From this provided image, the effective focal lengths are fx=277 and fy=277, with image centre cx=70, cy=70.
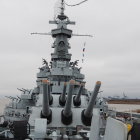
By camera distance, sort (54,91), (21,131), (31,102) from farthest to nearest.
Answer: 1. (31,102)
2. (54,91)
3. (21,131)

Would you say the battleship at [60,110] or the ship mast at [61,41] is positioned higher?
the ship mast at [61,41]

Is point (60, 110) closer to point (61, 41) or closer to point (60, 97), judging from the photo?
point (60, 97)

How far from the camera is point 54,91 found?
11.7m

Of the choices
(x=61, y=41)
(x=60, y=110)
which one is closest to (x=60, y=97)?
(x=60, y=110)

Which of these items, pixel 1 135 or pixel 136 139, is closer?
pixel 136 139

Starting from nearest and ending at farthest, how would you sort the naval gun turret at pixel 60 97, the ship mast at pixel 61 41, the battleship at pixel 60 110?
the battleship at pixel 60 110
the naval gun turret at pixel 60 97
the ship mast at pixel 61 41

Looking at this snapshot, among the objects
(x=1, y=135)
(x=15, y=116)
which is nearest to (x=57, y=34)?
(x=15, y=116)

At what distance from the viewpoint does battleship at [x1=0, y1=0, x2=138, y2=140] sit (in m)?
5.43

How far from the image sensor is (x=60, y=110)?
804 cm

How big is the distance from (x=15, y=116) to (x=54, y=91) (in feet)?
7.37

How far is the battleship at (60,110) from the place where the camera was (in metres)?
5.43

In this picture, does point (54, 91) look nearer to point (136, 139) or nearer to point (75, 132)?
point (75, 132)

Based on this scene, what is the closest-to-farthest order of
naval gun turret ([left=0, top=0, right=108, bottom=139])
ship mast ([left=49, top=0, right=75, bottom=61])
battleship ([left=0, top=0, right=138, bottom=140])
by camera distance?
battleship ([left=0, top=0, right=138, bottom=140]) → naval gun turret ([left=0, top=0, right=108, bottom=139]) → ship mast ([left=49, top=0, right=75, bottom=61])

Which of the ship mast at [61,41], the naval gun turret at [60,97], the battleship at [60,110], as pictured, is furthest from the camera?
the ship mast at [61,41]
